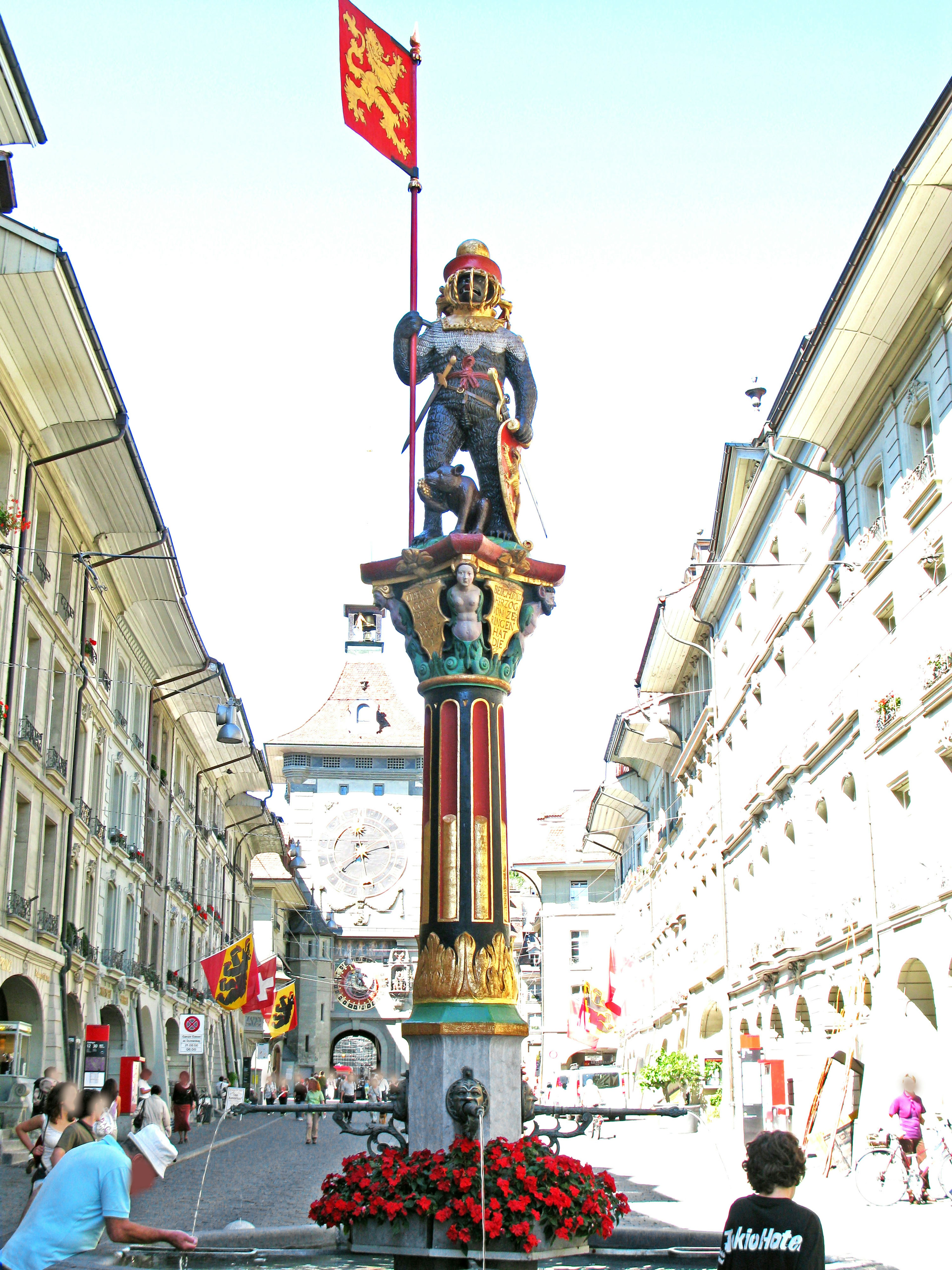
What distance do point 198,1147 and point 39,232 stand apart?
19.6 m

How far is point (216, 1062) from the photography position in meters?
56.5

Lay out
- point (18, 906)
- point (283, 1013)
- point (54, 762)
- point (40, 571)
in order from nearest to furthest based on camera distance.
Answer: point (18, 906) → point (40, 571) → point (54, 762) → point (283, 1013)

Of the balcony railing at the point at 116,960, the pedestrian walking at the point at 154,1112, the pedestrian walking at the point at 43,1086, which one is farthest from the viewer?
the balcony railing at the point at 116,960

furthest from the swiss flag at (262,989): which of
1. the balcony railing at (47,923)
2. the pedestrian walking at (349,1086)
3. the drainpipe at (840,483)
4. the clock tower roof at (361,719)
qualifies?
the clock tower roof at (361,719)

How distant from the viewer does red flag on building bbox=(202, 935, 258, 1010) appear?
2969 centimetres

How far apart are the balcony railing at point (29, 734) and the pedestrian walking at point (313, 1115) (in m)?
8.48

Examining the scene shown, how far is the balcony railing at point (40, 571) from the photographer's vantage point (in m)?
26.4

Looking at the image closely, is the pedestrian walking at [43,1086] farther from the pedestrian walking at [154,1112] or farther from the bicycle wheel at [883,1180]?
the bicycle wheel at [883,1180]

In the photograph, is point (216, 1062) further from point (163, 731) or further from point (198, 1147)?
point (198, 1147)

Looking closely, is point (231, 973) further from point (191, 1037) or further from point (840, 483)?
point (840, 483)

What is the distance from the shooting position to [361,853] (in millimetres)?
85062

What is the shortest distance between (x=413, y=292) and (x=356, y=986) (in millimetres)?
74544

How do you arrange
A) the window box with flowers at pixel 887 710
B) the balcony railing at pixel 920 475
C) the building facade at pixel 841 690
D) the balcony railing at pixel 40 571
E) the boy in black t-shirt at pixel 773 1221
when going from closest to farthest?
the boy in black t-shirt at pixel 773 1221
the building facade at pixel 841 690
the balcony railing at pixel 920 475
the window box with flowers at pixel 887 710
the balcony railing at pixel 40 571

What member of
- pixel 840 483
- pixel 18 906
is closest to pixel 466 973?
pixel 18 906
